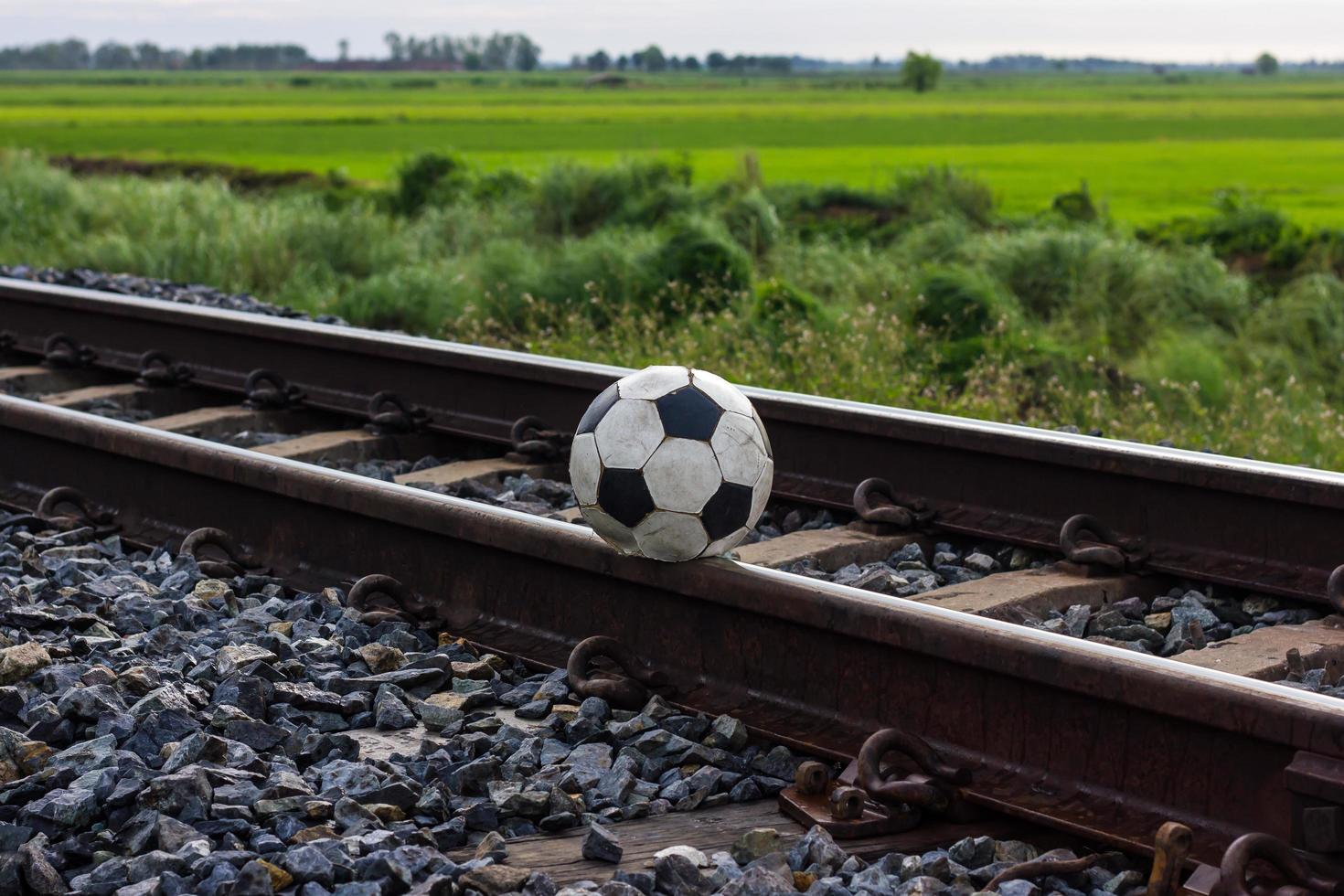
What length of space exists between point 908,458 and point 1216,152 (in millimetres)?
53366

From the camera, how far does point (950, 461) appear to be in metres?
5.61

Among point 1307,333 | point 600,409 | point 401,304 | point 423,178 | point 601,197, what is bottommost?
point 1307,333

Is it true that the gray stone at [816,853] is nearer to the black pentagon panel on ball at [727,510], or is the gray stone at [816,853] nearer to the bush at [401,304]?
the black pentagon panel on ball at [727,510]

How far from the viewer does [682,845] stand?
11.0ft

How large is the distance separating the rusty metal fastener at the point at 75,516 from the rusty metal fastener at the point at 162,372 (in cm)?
226

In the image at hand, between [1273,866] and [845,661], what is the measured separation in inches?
45.5

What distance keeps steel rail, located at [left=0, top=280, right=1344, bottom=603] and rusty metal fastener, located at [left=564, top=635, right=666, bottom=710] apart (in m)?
1.63

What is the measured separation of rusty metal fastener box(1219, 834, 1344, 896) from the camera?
9.55 feet

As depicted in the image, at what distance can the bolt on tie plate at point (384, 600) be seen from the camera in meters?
4.83

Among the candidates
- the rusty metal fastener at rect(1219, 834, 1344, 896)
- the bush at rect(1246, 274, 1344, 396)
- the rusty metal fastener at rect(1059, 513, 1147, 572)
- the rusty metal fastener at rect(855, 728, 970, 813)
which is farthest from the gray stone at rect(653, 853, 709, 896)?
the bush at rect(1246, 274, 1344, 396)

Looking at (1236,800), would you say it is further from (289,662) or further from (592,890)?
(289,662)

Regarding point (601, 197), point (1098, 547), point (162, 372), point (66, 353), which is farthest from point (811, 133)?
point (1098, 547)

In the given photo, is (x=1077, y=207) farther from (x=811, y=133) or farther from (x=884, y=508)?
(x=811, y=133)

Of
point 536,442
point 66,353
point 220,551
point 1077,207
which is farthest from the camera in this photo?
point 1077,207
